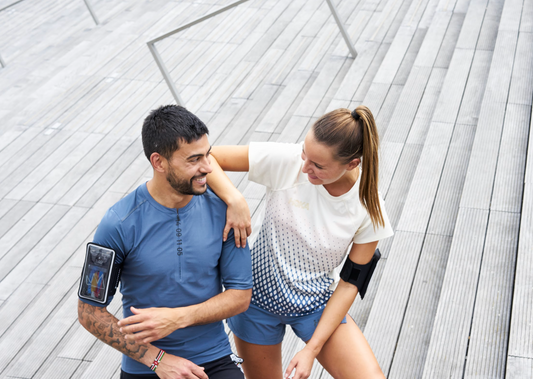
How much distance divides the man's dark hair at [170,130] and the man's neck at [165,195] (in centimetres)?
9

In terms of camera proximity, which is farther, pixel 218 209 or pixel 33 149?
pixel 33 149

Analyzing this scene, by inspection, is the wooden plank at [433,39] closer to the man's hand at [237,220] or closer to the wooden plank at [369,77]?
the wooden plank at [369,77]

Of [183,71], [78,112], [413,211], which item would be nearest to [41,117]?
[78,112]

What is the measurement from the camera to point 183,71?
16.2ft

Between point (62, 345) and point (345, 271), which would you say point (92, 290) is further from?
point (62, 345)

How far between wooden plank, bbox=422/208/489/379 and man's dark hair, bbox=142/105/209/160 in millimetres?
1264

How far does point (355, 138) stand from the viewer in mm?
1339

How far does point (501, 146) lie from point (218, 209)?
1953 millimetres

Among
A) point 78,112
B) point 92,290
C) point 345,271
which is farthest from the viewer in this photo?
point 78,112

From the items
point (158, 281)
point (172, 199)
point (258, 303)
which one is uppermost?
point (172, 199)

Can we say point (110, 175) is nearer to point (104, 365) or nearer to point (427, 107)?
point (104, 365)

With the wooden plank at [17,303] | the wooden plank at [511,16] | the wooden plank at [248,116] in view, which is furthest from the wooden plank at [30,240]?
the wooden plank at [511,16]

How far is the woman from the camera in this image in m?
1.43

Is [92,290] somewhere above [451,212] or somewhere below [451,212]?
above
